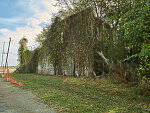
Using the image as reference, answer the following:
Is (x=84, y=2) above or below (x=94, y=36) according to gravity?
above

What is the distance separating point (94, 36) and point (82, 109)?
7301mm

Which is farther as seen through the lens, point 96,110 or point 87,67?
point 87,67

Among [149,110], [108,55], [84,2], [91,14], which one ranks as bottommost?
[149,110]

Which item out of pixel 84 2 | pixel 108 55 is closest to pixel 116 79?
pixel 108 55

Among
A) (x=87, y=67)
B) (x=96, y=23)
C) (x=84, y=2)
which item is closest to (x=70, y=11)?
(x=84, y=2)

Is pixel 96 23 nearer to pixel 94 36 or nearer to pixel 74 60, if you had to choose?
pixel 94 36

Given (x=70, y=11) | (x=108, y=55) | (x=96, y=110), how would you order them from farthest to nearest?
(x=70, y=11) < (x=108, y=55) < (x=96, y=110)

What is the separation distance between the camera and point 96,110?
124 inches

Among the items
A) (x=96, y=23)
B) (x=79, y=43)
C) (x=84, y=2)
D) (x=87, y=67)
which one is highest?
(x=84, y=2)

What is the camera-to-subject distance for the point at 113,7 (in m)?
9.76

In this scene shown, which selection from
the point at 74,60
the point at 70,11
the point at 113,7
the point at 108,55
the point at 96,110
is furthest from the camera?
the point at 70,11

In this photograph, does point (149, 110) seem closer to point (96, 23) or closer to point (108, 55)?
point (108, 55)

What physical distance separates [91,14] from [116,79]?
219 inches

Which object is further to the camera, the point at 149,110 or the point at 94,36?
the point at 94,36
